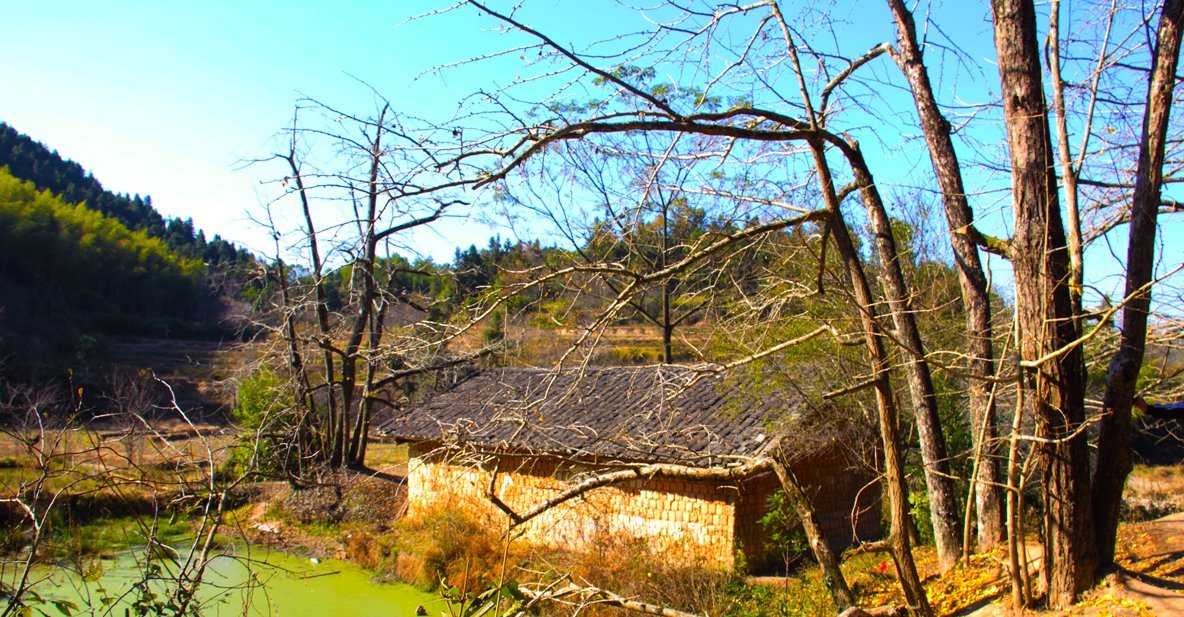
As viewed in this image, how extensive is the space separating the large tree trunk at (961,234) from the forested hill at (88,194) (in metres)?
43.2

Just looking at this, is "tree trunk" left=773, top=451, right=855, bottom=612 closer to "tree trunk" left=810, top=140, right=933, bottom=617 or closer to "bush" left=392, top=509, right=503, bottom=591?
"tree trunk" left=810, top=140, right=933, bottom=617

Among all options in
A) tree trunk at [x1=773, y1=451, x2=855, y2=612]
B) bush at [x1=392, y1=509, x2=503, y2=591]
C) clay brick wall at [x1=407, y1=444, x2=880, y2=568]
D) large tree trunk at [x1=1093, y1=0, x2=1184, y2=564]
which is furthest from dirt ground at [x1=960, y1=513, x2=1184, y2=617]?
bush at [x1=392, y1=509, x2=503, y2=591]

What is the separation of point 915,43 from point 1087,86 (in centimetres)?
127

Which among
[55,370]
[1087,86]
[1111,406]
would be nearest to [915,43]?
[1087,86]

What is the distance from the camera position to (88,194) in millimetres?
47531

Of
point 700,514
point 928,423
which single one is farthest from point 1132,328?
point 700,514

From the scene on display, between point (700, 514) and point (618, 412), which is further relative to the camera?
point (618, 412)

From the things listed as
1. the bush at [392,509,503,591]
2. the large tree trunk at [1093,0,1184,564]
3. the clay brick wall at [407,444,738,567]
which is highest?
the large tree trunk at [1093,0,1184,564]

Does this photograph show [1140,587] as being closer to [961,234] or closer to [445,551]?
[961,234]

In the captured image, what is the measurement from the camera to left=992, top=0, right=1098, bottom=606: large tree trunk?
419 centimetres

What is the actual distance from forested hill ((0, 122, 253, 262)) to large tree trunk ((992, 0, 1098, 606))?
4442 centimetres

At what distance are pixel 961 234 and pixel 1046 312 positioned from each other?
170 centimetres

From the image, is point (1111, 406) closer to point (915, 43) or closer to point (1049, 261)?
point (1049, 261)

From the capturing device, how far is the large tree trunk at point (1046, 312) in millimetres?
4188
